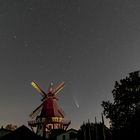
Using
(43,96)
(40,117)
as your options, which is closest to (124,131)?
(40,117)

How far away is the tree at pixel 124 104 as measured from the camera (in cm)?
4769

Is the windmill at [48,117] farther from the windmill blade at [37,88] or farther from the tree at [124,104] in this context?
the tree at [124,104]

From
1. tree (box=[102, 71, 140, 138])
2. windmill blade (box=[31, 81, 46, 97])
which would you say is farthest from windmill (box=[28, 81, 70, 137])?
tree (box=[102, 71, 140, 138])

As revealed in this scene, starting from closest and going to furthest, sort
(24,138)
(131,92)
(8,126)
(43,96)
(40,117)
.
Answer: (24,138) → (131,92) → (40,117) → (43,96) → (8,126)

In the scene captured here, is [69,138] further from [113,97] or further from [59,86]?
[59,86]

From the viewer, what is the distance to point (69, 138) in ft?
182

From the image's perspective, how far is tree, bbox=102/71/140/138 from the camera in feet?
156

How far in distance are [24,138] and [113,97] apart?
19332 millimetres

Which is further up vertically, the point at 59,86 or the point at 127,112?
the point at 59,86

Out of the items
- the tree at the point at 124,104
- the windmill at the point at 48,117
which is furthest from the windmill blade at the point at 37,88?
the tree at the point at 124,104

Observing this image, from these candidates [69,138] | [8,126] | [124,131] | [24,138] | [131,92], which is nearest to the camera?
[124,131]

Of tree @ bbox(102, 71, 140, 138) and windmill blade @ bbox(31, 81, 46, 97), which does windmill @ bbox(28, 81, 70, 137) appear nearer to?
windmill blade @ bbox(31, 81, 46, 97)

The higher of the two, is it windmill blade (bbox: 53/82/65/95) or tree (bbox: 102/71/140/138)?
windmill blade (bbox: 53/82/65/95)

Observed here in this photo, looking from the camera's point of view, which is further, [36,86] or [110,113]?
[36,86]
